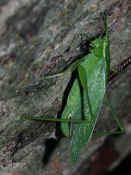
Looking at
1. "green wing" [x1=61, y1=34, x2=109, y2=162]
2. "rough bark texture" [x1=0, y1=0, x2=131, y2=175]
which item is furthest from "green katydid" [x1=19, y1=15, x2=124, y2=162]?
"rough bark texture" [x1=0, y1=0, x2=131, y2=175]

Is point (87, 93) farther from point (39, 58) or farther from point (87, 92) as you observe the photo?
point (39, 58)

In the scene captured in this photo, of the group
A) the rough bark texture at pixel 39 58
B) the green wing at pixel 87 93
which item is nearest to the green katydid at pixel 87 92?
the green wing at pixel 87 93

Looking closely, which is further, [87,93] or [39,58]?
[87,93]

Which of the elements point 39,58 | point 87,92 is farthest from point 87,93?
point 39,58

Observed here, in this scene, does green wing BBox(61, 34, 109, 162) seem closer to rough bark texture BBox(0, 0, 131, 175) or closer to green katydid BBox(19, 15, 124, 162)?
green katydid BBox(19, 15, 124, 162)

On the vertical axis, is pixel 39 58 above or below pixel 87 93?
above

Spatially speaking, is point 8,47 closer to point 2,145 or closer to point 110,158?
point 2,145
